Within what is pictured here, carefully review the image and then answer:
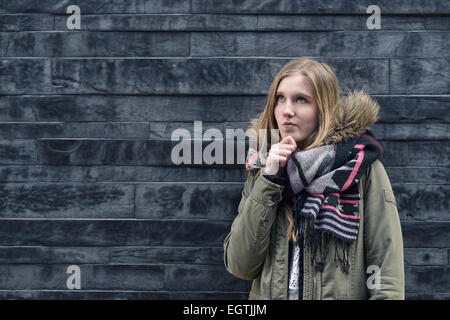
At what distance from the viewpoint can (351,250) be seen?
1626mm

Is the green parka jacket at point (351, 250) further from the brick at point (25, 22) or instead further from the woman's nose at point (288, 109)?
the brick at point (25, 22)

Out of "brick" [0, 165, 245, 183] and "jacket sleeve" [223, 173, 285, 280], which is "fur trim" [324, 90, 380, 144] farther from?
"brick" [0, 165, 245, 183]

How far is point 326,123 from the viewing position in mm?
1688

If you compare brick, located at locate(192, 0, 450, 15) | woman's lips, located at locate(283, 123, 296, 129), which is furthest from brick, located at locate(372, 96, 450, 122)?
woman's lips, located at locate(283, 123, 296, 129)

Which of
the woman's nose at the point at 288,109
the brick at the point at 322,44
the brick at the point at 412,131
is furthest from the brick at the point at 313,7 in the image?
the woman's nose at the point at 288,109

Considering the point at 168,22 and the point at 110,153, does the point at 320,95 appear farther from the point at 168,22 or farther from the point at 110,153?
the point at 110,153

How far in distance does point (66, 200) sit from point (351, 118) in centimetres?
173

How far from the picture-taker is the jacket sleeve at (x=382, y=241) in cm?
A: 156

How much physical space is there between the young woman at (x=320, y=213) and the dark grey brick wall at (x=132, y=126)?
0.68m

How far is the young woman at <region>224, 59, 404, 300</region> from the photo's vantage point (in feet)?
5.28

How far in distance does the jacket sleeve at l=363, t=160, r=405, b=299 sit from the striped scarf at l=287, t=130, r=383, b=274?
0.20ft
